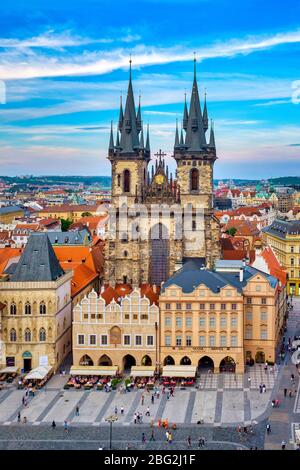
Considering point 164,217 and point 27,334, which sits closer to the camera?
point 27,334

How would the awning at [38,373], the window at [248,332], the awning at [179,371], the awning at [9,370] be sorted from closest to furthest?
the awning at [38,373] < the awning at [179,371] < the awning at [9,370] < the window at [248,332]

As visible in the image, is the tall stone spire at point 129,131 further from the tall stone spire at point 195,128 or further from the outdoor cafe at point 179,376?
the outdoor cafe at point 179,376

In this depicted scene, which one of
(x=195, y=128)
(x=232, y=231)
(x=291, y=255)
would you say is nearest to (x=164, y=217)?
(x=195, y=128)

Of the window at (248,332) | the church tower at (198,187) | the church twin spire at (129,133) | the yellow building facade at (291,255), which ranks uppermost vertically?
the church twin spire at (129,133)

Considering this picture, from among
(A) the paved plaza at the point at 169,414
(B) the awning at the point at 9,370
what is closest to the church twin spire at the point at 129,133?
(B) the awning at the point at 9,370

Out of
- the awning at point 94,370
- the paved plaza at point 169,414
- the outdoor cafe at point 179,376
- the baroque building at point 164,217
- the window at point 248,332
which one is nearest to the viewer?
the paved plaza at point 169,414

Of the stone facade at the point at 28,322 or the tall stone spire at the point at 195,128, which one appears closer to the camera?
the stone facade at the point at 28,322

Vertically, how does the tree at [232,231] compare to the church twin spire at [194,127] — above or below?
below

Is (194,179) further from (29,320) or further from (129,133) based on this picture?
(29,320)
